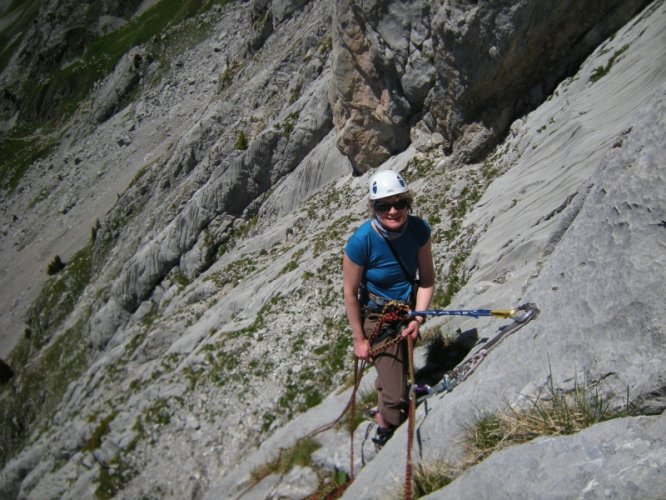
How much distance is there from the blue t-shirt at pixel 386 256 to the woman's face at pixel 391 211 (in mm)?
220

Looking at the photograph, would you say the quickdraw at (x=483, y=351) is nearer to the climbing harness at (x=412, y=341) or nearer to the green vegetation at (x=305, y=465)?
the climbing harness at (x=412, y=341)

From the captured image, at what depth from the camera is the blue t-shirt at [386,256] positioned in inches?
236

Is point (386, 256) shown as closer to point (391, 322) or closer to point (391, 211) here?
point (391, 211)

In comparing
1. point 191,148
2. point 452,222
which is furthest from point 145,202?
point 452,222

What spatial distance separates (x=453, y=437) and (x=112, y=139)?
76489 millimetres

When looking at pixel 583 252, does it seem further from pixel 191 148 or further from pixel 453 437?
pixel 191 148

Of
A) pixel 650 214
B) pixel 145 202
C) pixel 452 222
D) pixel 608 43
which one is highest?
pixel 145 202

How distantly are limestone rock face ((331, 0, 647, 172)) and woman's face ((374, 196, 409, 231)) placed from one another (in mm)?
14438

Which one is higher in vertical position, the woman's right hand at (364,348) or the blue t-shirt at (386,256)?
the blue t-shirt at (386,256)

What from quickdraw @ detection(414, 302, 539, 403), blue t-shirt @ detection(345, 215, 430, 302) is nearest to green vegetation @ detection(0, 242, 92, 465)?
blue t-shirt @ detection(345, 215, 430, 302)

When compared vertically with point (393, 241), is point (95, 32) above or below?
above

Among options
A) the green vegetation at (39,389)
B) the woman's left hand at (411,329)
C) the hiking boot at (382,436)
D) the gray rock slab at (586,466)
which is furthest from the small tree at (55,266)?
the gray rock slab at (586,466)

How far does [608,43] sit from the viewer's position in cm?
1611

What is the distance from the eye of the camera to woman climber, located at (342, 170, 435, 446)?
595 centimetres
